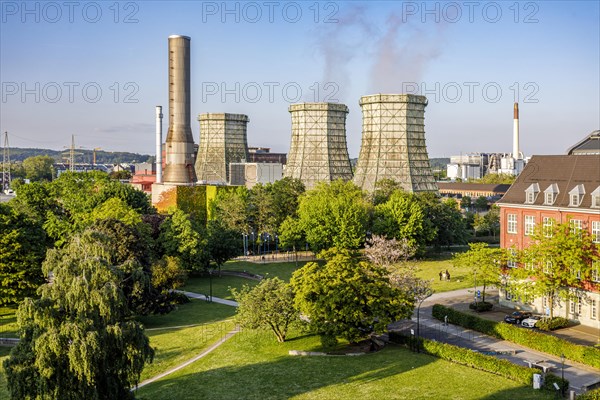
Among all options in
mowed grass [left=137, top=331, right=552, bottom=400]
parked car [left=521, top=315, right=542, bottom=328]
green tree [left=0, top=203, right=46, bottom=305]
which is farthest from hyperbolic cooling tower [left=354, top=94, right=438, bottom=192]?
green tree [left=0, top=203, right=46, bottom=305]

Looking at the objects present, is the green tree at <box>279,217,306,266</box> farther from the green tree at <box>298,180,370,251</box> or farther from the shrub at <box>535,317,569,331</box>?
the shrub at <box>535,317,569,331</box>

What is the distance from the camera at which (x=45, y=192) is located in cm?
7788

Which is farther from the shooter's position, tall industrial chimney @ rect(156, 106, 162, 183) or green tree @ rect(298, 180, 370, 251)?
tall industrial chimney @ rect(156, 106, 162, 183)

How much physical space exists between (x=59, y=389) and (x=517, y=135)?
543 ft

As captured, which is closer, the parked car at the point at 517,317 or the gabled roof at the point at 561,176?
the parked car at the point at 517,317

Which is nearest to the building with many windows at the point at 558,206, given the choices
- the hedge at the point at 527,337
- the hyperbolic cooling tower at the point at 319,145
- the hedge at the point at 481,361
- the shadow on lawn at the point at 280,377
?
the hedge at the point at 527,337

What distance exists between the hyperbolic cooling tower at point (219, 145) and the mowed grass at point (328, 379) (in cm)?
8609

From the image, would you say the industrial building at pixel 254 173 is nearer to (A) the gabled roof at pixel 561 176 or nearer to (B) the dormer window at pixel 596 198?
(A) the gabled roof at pixel 561 176

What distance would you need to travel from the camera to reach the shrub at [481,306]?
154 feet

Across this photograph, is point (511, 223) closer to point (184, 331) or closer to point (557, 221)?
point (557, 221)

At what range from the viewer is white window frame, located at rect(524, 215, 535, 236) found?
46.8 meters

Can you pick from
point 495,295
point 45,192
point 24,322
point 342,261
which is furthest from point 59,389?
point 45,192

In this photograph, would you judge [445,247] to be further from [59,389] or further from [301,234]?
[59,389]

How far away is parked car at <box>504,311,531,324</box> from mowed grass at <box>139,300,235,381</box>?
2043 centimetres
